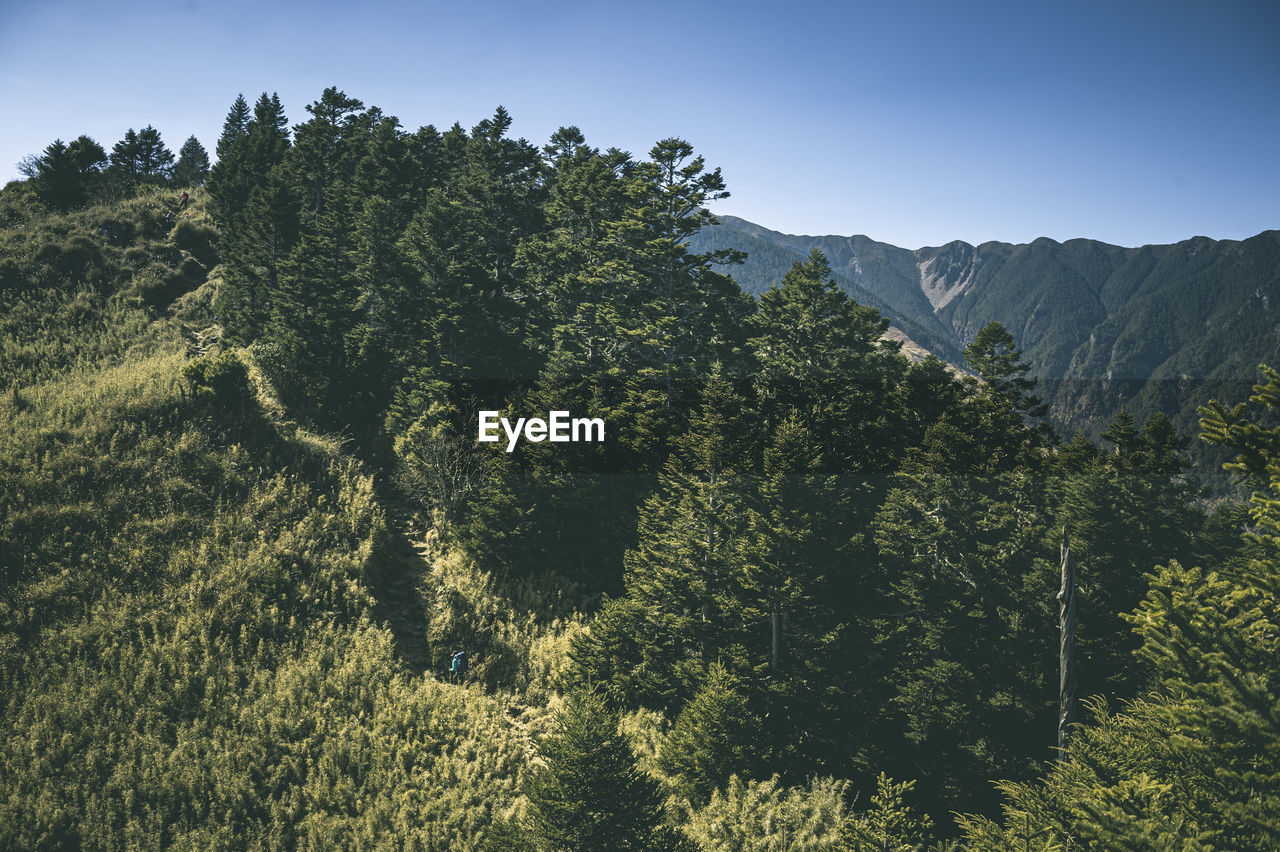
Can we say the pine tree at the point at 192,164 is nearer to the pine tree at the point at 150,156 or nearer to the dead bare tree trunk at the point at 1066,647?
the pine tree at the point at 150,156

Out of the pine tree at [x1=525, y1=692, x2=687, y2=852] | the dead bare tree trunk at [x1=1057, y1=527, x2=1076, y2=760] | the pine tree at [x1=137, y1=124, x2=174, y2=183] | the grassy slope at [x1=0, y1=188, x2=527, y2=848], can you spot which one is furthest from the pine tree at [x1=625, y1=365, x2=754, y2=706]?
the pine tree at [x1=137, y1=124, x2=174, y2=183]

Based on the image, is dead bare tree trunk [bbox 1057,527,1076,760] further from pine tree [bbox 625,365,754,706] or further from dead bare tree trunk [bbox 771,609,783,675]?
pine tree [bbox 625,365,754,706]

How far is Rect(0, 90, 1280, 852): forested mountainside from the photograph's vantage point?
1725 cm

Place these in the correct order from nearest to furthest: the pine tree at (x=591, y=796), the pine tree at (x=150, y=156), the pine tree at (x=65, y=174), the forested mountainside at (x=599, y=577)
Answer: the pine tree at (x=591, y=796), the forested mountainside at (x=599, y=577), the pine tree at (x=65, y=174), the pine tree at (x=150, y=156)

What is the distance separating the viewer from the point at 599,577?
35.1 meters

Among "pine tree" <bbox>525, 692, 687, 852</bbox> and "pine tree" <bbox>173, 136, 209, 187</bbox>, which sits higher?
"pine tree" <bbox>173, 136, 209, 187</bbox>

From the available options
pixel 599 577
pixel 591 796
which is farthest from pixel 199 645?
pixel 591 796

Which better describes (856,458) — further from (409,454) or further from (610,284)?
(409,454)

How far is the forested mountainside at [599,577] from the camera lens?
56.6 ft

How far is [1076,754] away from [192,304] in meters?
64.6

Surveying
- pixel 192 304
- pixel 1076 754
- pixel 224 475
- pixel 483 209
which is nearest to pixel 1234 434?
pixel 1076 754

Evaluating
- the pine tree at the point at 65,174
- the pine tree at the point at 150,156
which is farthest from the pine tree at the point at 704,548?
the pine tree at the point at 150,156

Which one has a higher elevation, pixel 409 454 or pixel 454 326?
pixel 454 326

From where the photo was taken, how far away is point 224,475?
3438 cm
